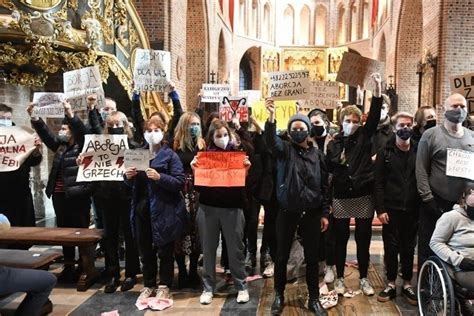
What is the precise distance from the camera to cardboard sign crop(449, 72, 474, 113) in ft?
16.7

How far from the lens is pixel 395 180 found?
4.38 metres

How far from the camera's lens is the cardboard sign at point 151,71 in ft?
17.9

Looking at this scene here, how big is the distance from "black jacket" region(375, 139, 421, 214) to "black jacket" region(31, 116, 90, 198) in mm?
3093

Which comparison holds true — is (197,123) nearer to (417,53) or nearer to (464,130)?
(464,130)

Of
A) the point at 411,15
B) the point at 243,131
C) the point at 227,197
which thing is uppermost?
the point at 411,15

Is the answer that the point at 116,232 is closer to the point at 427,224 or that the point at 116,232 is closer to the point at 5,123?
the point at 5,123

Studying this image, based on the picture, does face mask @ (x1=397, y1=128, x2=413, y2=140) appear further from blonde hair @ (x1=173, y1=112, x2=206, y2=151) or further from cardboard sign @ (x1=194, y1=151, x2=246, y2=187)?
blonde hair @ (x1=173, y1=112, x2=206, y2=151)

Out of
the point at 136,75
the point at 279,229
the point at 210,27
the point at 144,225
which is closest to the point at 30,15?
the point at 136,75

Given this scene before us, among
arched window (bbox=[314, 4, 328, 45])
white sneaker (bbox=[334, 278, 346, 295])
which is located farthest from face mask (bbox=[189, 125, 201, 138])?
arched window (bbox=[314, 4, 328, 45])

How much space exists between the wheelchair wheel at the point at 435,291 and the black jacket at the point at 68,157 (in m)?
3.50

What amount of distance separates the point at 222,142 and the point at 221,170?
11.0 inches

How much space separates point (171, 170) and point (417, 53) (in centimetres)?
1493

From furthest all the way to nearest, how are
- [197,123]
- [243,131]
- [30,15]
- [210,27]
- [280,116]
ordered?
1. [210,27]
2. [280,116]
3. [30,15]
4. [243,131]
5. [197,123]

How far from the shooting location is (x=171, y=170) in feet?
14.4
